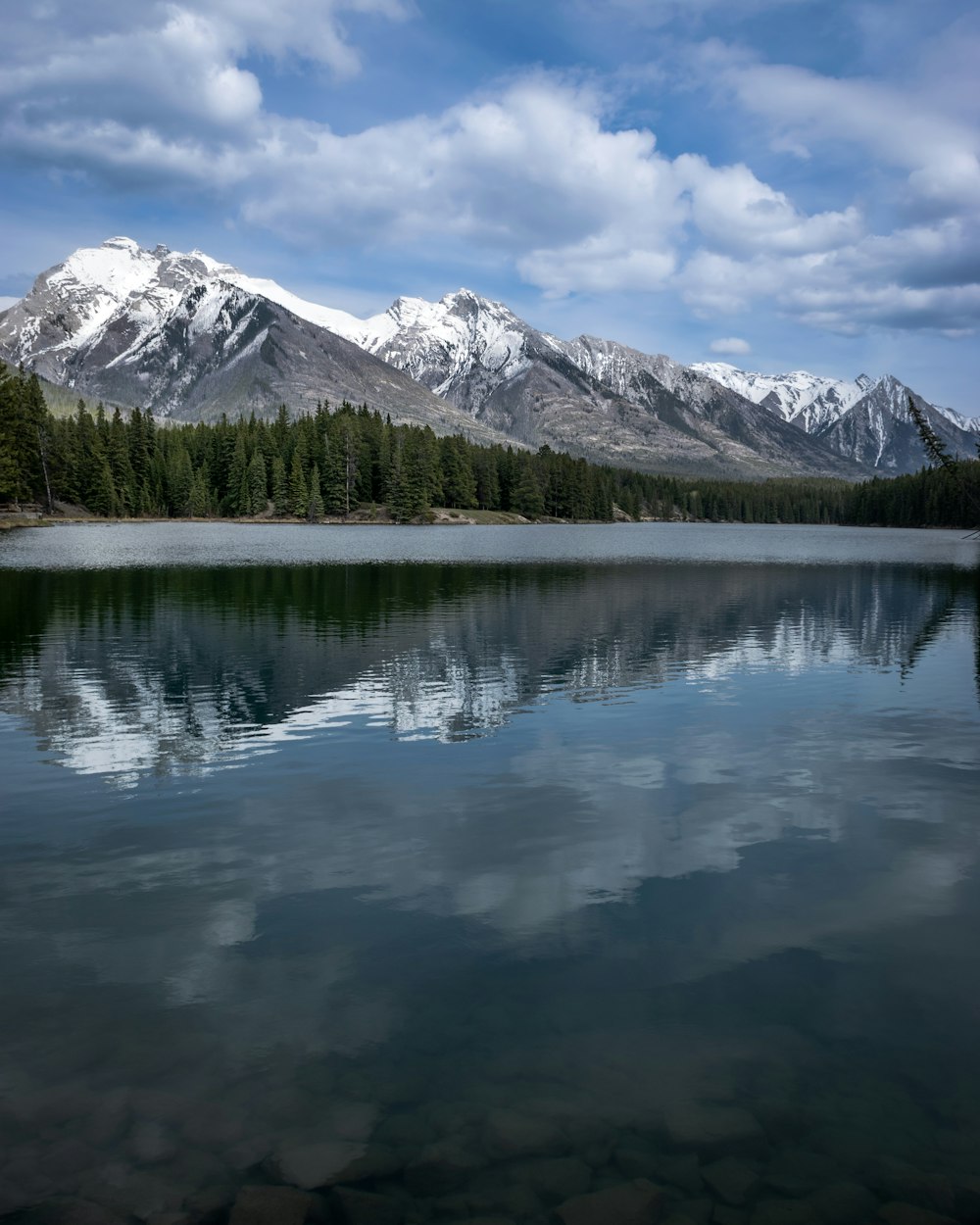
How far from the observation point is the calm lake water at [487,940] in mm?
9750

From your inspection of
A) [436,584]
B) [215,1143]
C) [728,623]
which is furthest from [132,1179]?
[436,584]

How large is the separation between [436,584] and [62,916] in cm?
6104

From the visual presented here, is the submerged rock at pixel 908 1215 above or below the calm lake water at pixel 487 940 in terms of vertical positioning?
below

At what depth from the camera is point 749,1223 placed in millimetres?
8867

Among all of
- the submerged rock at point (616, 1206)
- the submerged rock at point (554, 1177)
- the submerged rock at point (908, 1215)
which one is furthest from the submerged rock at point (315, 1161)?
the submerged rock at point (908, 1215)

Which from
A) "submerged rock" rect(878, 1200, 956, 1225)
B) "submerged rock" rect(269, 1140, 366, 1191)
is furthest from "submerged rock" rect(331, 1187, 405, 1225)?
"submerged rock" rect(878, 1200, 956, 1225)

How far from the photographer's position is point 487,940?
582 inches

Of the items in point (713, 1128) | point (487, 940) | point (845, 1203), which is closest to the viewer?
point (845, 1203)

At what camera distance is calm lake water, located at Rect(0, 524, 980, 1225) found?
9750 mm

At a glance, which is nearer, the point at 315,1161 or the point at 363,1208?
the point at 363,1208

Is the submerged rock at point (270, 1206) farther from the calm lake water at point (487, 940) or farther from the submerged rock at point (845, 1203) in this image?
the submerged rock at point (845, 1203)

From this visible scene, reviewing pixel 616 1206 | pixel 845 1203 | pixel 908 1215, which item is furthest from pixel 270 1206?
pixel 908 1215

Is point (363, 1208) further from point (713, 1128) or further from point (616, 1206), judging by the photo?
point (713, 1128)

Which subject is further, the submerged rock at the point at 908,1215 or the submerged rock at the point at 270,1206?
the submerged rock at the point at 908,1215
